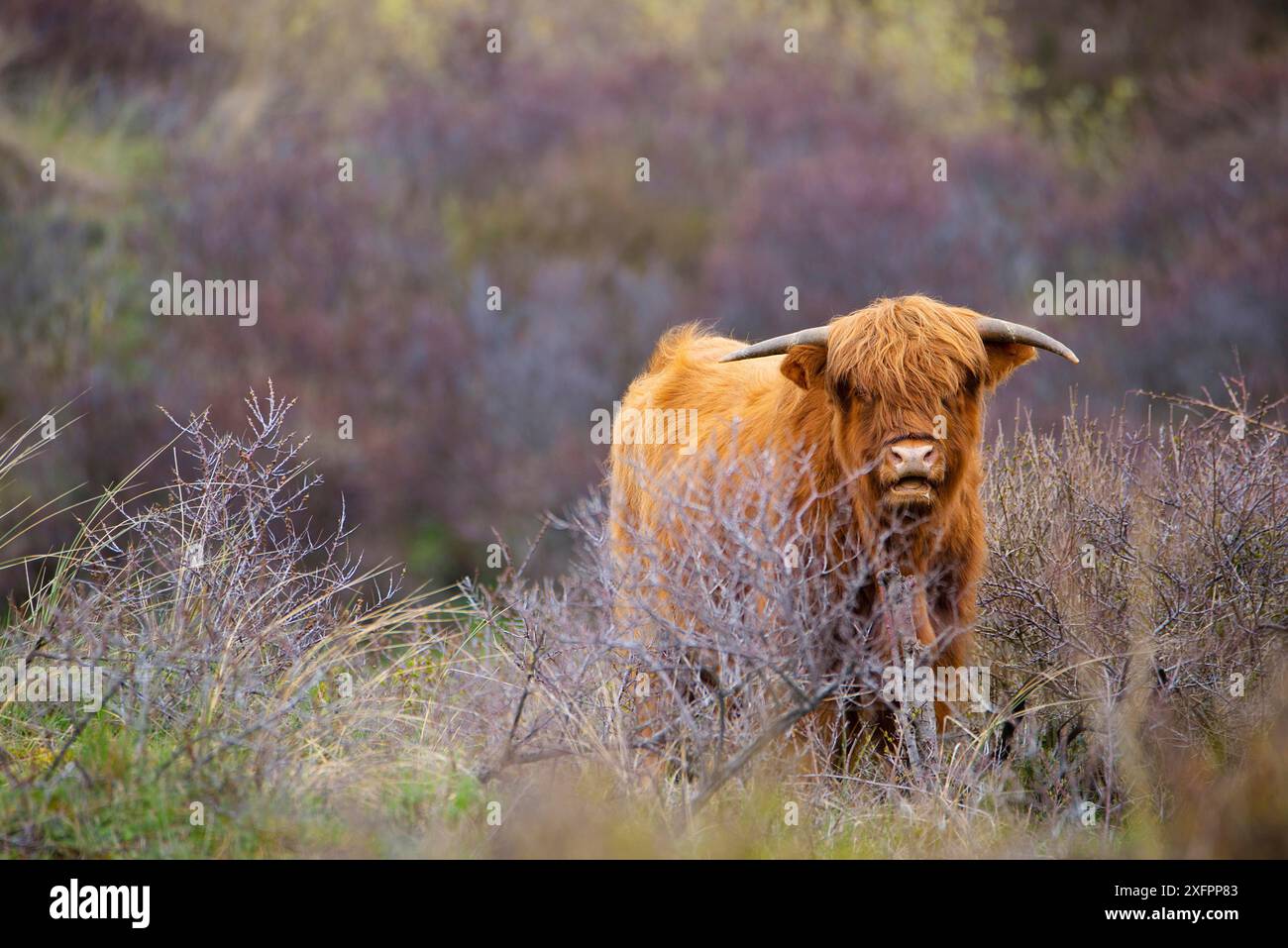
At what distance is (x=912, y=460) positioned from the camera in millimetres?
4641

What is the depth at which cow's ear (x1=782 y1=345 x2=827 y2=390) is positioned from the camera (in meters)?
5.13

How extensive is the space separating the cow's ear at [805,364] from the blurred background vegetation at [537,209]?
10.8 m

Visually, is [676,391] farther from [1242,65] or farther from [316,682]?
[1242,65]

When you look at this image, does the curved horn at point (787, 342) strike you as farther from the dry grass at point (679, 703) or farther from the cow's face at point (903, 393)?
the dry grass at point (679, 703)

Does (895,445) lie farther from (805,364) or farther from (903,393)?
(805,364)

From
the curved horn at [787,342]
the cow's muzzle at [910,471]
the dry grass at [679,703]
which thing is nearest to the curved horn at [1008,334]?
the curved horn at [787,342]

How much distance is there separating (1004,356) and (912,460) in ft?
2.70

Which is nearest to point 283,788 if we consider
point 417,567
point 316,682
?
point 316,682

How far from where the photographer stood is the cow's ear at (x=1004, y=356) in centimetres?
523

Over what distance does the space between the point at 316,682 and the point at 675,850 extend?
1206mm

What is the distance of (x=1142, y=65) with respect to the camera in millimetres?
24281

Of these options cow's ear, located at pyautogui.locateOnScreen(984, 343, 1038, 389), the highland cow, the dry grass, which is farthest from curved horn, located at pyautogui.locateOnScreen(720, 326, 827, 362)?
cow's ear, located at pyautogui.locateOnScreen(984, 343, 1038, 389)

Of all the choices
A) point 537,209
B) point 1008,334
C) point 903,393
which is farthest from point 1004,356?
point 537,209

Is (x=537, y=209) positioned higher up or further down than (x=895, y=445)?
higher up
